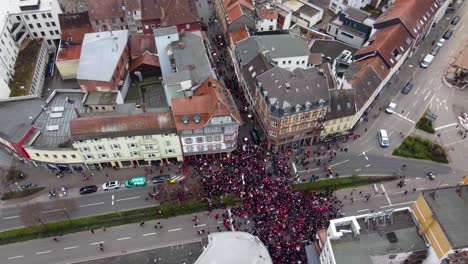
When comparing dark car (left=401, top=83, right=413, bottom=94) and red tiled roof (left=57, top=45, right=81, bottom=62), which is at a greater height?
red tiled roof (left=57, top=45, right=81, bottom=62)

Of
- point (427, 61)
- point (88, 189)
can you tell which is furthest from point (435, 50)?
point (88, 189)

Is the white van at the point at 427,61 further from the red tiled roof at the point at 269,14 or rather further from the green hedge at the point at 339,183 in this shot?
the red tiled roof at the point at 269,14

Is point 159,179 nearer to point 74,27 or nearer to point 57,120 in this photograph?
point 57,120

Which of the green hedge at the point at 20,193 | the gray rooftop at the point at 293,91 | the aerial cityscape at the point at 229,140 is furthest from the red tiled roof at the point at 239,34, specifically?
the green hedge at the point at 20,193

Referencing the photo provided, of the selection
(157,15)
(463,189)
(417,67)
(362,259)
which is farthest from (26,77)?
(417,67)

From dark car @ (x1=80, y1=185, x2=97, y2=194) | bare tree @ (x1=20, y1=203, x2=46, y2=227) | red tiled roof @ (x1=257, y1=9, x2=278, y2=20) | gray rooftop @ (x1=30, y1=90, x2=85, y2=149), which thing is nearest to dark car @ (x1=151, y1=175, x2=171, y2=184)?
dark car @ (x1=80, y1=185, x2=97, y2=194)

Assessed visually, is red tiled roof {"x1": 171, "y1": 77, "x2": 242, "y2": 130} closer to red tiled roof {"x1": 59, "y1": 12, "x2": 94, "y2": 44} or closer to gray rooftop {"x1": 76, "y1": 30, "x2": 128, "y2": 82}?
gray rooftop {"x1": 76, "y1": 30, "x2": 128, "y2": 82}
